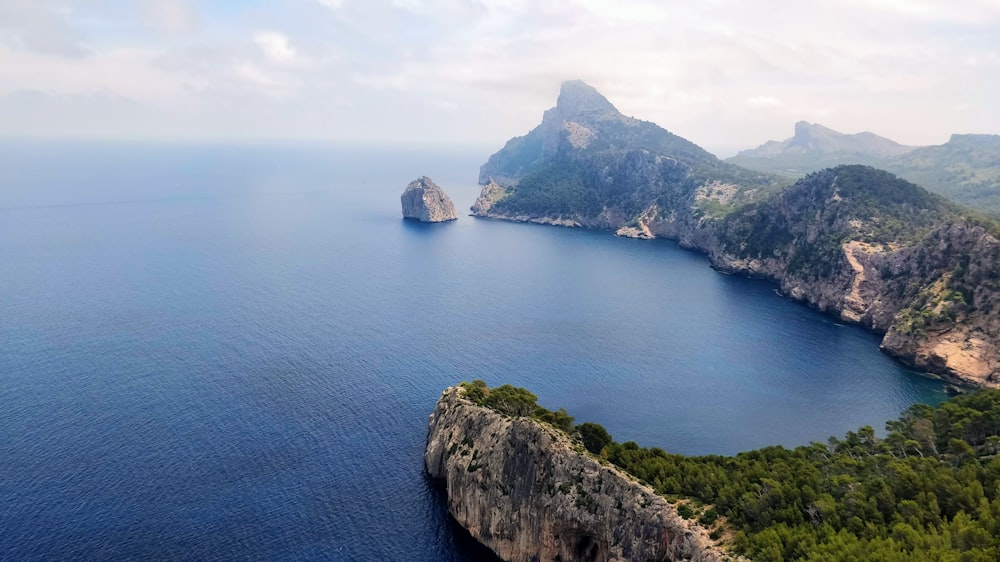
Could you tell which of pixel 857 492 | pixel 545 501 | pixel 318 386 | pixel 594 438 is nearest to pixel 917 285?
pixel 857 492

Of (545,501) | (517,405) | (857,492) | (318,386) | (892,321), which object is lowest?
(318,386)

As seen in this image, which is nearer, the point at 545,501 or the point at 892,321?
the point at 545,501

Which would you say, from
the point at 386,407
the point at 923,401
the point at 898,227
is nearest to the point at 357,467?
the point at 386,407

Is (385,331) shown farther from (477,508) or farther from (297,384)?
(477,508)

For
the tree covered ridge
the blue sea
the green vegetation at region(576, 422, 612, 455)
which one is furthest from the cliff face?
the green vegetation at region(576, 422, 612, 455)

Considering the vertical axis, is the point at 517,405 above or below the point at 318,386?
above

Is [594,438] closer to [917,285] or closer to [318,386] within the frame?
[318,386]

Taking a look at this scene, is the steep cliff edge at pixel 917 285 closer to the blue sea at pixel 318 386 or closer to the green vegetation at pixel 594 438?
the blue sea at pixel 318 386
